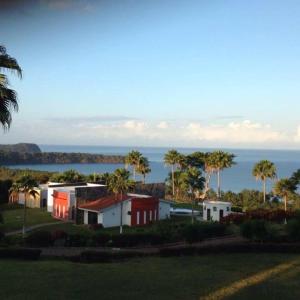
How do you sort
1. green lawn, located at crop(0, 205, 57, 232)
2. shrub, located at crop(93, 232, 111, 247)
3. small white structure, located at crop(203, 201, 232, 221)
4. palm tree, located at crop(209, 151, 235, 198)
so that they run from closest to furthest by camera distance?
shrub, located at crop(93, 232, 111, 247) → green lawn, located at crop(0, 205, 57, 232) → small white structure, located at crop(203, 201, 232, 221) → palm tree, located at crop(209, 151, 235, 198)

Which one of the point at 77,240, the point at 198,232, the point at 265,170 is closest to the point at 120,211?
the point at 77,240

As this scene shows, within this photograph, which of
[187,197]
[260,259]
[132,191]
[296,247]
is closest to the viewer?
[260,259]

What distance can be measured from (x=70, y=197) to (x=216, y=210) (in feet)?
48.8

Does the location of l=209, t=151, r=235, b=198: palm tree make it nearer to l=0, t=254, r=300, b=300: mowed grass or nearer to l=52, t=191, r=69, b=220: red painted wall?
l=52, t=191, r=69, b=220: red painted wall

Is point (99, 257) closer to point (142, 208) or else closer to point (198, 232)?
point (198, 232)

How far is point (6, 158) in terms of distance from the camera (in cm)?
19925

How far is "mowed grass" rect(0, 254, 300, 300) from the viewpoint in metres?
13.5

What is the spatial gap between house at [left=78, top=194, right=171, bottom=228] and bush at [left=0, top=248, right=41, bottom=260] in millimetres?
→ 20012

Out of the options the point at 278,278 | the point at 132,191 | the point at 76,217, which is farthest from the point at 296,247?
the point at 132,191

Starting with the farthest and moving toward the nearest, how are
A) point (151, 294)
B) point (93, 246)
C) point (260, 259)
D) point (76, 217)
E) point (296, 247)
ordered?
point (76, 217) → point (93, 246) → point (296, 247) → point (260, 259) → point (151, 294)

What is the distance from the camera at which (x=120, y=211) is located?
43.9 m

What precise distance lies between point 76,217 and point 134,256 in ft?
81.8

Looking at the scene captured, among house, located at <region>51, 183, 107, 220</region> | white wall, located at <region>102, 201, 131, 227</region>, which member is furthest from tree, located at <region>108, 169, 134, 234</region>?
house, located at <region>51, 183, 107, 220</region>

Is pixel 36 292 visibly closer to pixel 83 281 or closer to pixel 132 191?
pixel 83 281
